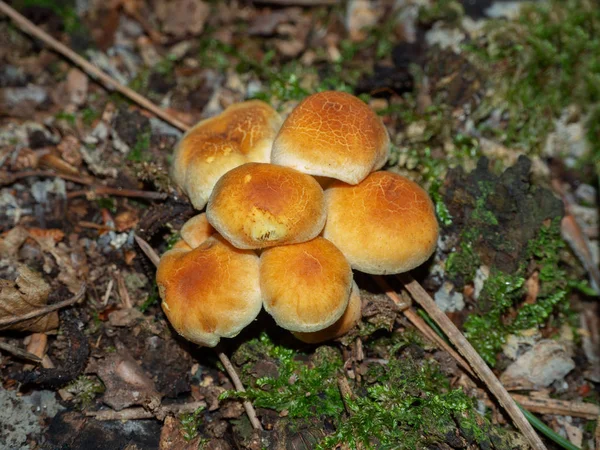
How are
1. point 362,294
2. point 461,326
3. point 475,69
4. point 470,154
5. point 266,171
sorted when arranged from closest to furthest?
point 266,171 < point 362,294 < point 461,326 < point 470,154 < point 475,69

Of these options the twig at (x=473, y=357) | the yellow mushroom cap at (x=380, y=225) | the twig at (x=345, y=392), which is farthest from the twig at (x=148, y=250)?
the twig at (x=473, y=357)

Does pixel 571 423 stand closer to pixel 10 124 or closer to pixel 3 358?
pixel 3 358

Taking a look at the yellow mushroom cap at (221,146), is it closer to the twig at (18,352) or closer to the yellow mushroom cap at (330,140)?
the yellow mushroom cap at (330,140)

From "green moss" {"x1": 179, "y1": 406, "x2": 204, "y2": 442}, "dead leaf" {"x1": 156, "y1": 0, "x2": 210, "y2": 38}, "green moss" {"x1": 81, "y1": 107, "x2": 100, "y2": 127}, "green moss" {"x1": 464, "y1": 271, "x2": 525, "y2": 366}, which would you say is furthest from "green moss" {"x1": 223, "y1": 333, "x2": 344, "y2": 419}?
"dead leaf" {"x1": 156, "y1": 0, "x2": 210, "y2": 38}

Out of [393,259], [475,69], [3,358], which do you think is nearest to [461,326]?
[393,259]

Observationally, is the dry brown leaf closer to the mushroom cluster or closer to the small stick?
the small stick
